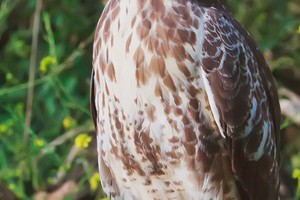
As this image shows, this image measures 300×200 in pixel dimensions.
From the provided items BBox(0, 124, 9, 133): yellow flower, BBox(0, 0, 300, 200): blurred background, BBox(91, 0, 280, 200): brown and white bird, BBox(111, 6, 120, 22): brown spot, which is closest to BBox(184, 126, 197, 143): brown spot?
BBox(91, 0, 280, 200): brown and white bird

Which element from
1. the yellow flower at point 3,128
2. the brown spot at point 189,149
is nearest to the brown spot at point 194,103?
the brown spot at point 189,149

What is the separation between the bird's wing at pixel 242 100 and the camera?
8.59ft

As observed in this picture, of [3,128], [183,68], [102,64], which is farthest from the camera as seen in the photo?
[3,128]

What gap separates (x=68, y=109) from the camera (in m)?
4.24

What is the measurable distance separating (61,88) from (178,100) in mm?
1370

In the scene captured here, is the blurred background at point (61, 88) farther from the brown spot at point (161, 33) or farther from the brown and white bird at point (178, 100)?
the brown spot at point (161, 33)

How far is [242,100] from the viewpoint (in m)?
2.72

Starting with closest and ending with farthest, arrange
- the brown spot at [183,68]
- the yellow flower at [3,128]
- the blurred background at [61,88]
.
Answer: the brown spot at [183,68], the yellow flower at [3,128], the blurred background at [61,88]

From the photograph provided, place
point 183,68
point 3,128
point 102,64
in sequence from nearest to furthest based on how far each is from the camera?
point 183,68, point 102,64, point 3,128

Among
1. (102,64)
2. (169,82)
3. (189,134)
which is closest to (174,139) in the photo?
(189,134)

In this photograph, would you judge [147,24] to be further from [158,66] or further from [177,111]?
[177,111]

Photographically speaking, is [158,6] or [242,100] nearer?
[158,6]

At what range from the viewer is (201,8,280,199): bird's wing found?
2.62 m

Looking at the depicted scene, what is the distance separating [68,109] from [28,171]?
381 millimetres
